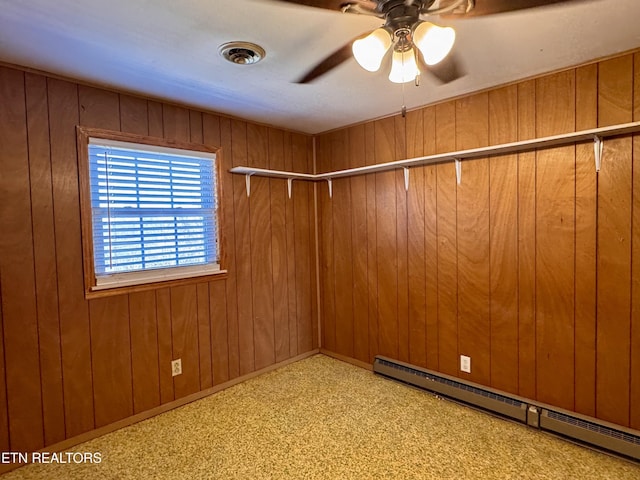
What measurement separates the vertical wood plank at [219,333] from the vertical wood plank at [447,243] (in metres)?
1.75

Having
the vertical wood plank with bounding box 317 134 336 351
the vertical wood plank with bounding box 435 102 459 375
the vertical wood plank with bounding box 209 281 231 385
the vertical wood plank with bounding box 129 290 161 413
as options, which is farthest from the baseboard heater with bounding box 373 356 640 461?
the vertical wood plank with bounding box 129 290 161 413

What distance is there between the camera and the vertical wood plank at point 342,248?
135 inches

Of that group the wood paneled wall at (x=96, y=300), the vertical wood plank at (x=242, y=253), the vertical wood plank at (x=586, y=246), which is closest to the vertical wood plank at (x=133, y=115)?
the wood paneled wall at (x=96, y=300)

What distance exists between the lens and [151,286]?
8.41 feet

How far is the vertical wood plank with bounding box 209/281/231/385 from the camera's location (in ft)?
9.59

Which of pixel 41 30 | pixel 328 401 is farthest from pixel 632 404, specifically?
pixel 41 30

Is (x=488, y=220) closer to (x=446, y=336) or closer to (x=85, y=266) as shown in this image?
(x=446, y=336)

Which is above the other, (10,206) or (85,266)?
(10,206)

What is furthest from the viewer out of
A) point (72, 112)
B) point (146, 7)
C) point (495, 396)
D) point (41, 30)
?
point (495, 396)

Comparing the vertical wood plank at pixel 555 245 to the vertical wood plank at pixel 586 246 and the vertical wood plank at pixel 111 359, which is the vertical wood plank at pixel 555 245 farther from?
the vertical wood plank at pixel 111 359

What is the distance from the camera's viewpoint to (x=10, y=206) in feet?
6.64

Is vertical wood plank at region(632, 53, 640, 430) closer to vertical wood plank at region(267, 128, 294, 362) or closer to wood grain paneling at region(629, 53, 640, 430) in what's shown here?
wood grain paneling at region(629, 53, 640, 430)

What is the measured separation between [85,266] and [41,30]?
1310mm

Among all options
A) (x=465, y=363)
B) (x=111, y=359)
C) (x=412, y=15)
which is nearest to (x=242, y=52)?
(x=412, y=15)
